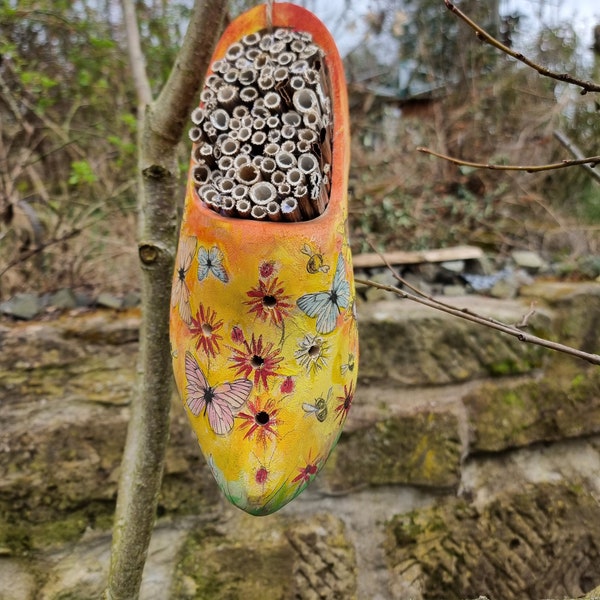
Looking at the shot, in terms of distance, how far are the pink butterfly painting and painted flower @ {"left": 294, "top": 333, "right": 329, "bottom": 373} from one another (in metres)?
0.05

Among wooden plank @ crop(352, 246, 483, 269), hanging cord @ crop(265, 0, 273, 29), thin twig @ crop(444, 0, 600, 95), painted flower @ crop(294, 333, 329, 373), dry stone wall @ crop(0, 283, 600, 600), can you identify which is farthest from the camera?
wooden plank @ crop(352, 246, 483, 269)

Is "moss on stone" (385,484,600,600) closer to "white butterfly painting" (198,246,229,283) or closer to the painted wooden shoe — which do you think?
the painted wooden shoe

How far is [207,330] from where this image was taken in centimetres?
54

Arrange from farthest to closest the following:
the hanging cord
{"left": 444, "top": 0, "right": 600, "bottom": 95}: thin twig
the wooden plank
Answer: the wooden plank, the hanging cord, {"left": 444, "top": 0, "right": 600, "bottom": 95}: thin twig

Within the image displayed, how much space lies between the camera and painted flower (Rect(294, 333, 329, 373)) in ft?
1.71

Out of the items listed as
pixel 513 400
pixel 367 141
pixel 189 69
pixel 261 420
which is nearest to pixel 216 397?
pixel 261 420

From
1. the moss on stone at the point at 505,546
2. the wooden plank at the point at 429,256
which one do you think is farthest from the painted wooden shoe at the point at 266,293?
the wooden plank at the point at 429,256

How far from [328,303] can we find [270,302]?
6 cm

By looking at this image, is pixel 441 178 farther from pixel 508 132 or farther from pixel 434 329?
pixel 434 329

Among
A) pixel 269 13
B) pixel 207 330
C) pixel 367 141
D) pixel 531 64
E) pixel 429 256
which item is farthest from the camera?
pixel 367 141

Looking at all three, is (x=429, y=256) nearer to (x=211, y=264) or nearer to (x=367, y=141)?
(x=367, y=141)

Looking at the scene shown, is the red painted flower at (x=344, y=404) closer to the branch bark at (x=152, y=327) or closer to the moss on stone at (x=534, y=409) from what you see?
the branch bark at (x=152, y=327)

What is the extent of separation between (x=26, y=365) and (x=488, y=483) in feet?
2.90

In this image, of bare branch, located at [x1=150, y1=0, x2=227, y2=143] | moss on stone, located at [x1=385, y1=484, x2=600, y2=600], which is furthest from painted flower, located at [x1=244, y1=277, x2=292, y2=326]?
moss on stone, located at [x1=385, y1=484, x2=600, y2=600]
